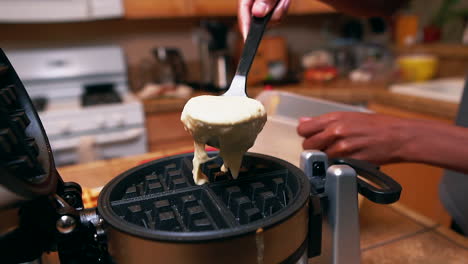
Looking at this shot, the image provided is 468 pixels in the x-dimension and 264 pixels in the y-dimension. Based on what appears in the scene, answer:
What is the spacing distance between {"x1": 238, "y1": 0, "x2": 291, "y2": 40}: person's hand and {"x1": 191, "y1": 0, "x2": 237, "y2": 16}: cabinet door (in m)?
1.51

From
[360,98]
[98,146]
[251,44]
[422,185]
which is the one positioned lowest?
[422,185]

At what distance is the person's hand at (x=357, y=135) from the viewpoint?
760mm

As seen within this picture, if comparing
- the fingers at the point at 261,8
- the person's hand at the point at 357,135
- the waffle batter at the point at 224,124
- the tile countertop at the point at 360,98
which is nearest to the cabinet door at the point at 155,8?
the tile countertop at the point at 360,98

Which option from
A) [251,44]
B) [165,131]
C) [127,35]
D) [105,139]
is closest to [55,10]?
[127,35]

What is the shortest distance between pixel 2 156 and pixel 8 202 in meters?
0.07

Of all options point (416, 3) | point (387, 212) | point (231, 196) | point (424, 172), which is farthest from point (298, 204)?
point (416, 3)

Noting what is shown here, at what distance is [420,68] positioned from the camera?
2.29 metres

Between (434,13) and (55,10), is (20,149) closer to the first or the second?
(55,10)

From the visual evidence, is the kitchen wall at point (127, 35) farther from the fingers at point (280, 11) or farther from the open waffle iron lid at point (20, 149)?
the open waffle iron lid at point (20, 149)

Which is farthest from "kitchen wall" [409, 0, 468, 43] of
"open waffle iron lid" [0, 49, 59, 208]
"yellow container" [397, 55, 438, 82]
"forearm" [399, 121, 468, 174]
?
"open waffle iron lid" [0, 49, 59, 208]

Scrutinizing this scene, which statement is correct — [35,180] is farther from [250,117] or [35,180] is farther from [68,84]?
[68,84]

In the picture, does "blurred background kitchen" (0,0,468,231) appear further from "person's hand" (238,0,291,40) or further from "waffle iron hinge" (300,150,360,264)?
"waffle iron hinge" (300,150,360,264)

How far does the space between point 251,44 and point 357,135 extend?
28 cm

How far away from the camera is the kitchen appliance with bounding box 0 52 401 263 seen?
1.36 ft
